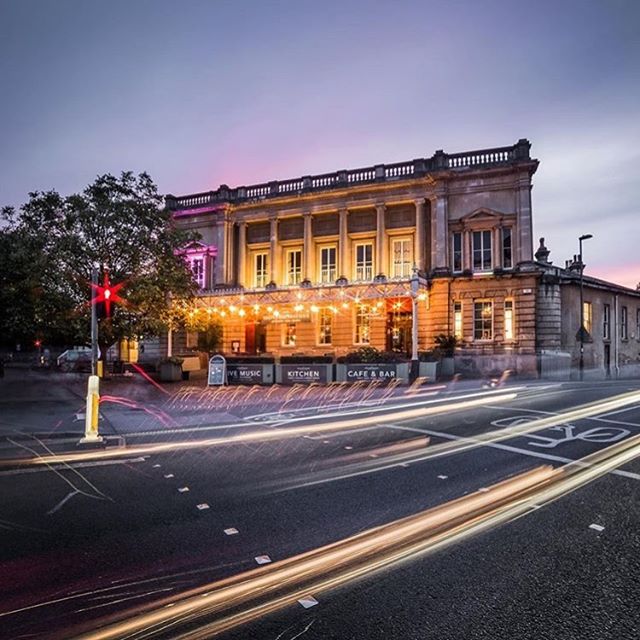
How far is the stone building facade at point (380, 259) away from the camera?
2941 cm

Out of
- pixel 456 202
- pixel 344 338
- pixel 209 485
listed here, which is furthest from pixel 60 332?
pixel 456 202

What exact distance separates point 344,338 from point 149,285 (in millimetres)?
15564

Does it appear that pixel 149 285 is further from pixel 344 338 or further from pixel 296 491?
pixel 296 491

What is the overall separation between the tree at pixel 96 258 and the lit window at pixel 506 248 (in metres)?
20.3

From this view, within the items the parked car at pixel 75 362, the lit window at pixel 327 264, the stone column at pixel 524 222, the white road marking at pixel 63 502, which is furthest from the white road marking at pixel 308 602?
the lit window at pixel 327 264

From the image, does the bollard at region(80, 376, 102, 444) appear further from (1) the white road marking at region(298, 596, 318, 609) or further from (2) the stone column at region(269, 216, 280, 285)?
(2) the stone column at region(269, 216, 280, 285)

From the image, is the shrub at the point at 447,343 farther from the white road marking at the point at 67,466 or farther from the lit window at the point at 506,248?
the white road marking at the point at 67,466

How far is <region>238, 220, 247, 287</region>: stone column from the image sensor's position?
3691cm

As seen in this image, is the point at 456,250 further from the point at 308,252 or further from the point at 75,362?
the point at 75,362

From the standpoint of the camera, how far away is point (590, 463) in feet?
24.1

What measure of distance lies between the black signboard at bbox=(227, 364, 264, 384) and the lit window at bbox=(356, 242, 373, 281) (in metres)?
13.7

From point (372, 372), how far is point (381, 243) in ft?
43.8

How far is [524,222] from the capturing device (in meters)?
29.4

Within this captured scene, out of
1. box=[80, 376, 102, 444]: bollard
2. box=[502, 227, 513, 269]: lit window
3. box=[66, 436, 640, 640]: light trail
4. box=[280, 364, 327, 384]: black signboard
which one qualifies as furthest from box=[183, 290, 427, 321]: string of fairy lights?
box=[66, 436, 640, 640]: light trail
